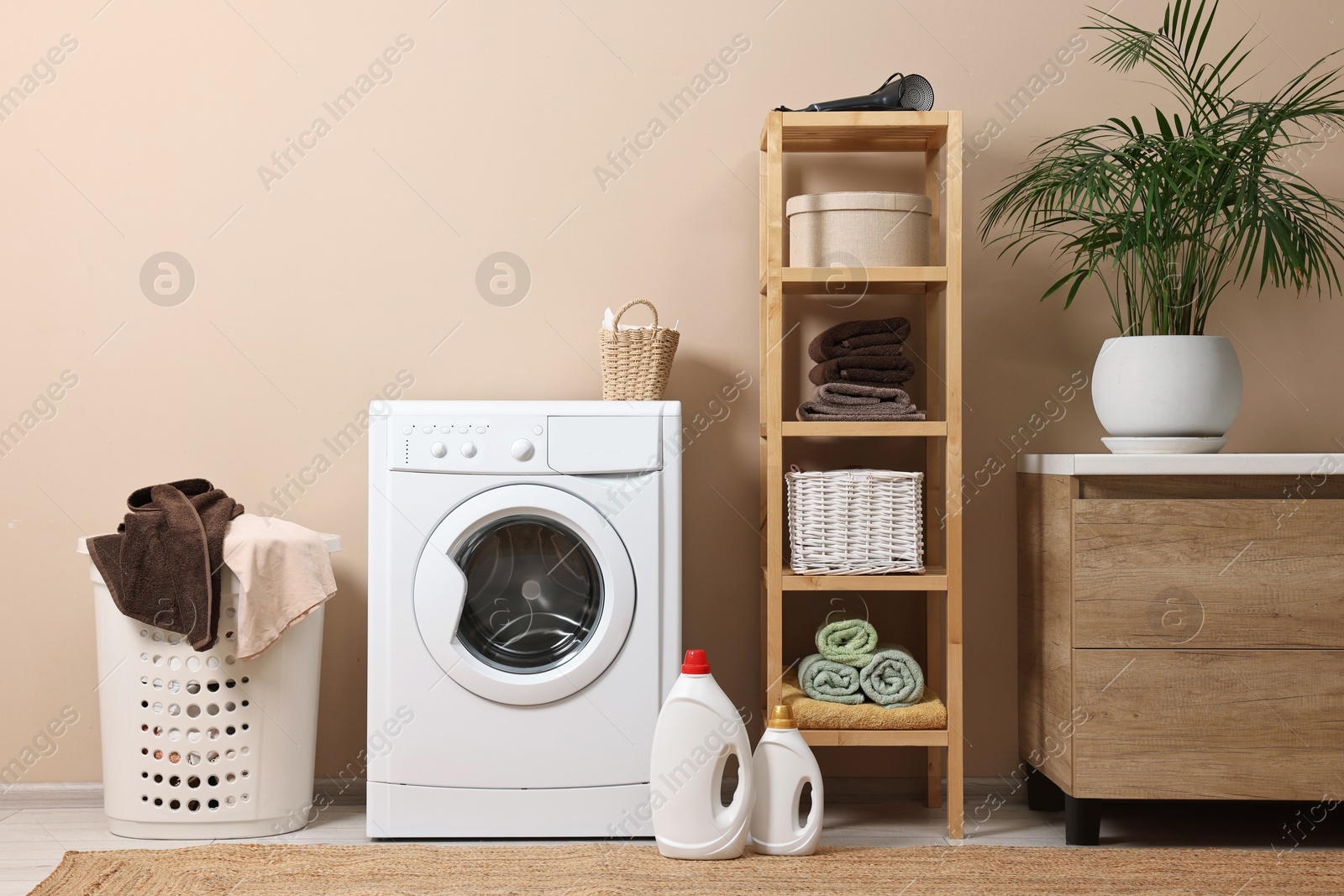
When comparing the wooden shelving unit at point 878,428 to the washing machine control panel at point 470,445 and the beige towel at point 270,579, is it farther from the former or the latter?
the beige towel at point 270,579

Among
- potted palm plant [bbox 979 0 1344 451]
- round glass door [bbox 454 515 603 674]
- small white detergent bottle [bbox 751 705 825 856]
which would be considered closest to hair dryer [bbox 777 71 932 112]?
potted palm plant [bbox 979 0 1344 451]

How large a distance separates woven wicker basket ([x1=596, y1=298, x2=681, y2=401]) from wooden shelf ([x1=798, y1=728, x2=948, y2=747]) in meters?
0.73

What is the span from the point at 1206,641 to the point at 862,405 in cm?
75

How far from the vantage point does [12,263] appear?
85.1 inches

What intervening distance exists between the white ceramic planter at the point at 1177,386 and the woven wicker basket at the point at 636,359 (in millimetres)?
891

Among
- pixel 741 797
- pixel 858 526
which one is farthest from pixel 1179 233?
pixel 741 797

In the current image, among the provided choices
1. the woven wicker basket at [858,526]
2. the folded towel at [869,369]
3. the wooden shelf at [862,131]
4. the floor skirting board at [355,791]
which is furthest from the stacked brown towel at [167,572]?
the wooden shelf at [862,131]

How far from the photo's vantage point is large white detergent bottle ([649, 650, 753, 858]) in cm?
169

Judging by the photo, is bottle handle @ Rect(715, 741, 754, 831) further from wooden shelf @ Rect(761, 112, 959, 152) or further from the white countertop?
wooden shelf @ Rect(761, 112, 959, 152)

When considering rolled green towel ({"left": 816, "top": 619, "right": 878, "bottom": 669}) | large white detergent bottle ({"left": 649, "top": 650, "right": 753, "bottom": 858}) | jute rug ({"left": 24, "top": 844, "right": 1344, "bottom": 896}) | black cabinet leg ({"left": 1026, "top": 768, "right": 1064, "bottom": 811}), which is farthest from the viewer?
black cabinet leg ({"left": 1026, "top": 768, "right": 1064, "bottom": 811})

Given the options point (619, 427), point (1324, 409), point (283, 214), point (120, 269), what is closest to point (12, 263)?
point (120, 269)

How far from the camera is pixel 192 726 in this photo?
5.99 ft

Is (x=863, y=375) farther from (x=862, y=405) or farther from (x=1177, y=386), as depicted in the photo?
(x=1177, y=386)

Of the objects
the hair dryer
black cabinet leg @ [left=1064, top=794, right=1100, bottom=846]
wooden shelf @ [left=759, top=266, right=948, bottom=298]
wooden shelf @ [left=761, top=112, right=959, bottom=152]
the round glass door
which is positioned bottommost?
black cabinet leg @ [left=1064, top=794, right=1100, bottom=846]
